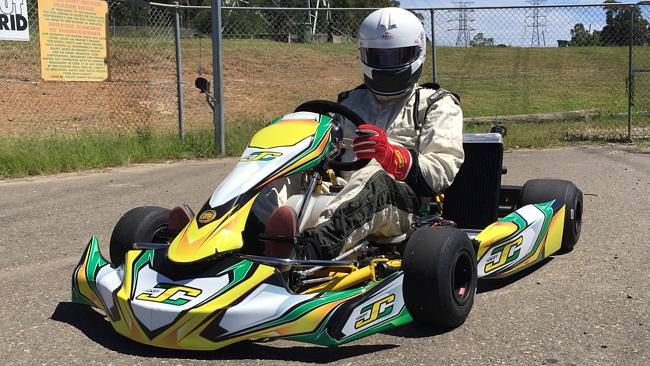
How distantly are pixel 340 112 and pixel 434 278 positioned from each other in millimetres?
1096

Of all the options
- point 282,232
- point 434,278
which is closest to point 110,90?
point 282,232

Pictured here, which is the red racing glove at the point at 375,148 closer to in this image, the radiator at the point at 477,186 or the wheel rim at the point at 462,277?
the wheel rim at the point at 462,277

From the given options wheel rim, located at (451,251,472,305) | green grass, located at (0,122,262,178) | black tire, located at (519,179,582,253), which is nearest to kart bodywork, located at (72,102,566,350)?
wheel rim, located at (451,251,472,305)

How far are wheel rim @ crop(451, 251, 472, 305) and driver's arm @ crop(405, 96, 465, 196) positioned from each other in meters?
0.51

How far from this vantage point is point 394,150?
3348mm

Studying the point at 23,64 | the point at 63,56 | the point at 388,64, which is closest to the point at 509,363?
the point at 388,64

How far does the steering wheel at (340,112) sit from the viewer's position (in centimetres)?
354

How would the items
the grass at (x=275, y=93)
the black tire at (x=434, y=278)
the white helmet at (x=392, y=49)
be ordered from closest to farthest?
the black tire at (x=434, y=278)
the white helmet at (x=392, y=49)
the grass at (x=275, y=93)

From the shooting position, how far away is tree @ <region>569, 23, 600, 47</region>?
32.7 feet

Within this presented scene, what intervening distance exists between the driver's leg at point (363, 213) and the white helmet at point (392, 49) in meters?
0.55

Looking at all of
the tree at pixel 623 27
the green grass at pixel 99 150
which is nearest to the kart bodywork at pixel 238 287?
the green grass at pixel 99 150

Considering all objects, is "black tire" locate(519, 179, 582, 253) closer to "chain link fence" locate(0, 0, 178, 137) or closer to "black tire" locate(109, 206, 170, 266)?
"black tire" locate(109, 206, 170, 266)

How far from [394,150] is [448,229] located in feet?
1.53

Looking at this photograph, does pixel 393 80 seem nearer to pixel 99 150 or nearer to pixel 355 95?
pixel 355 95
